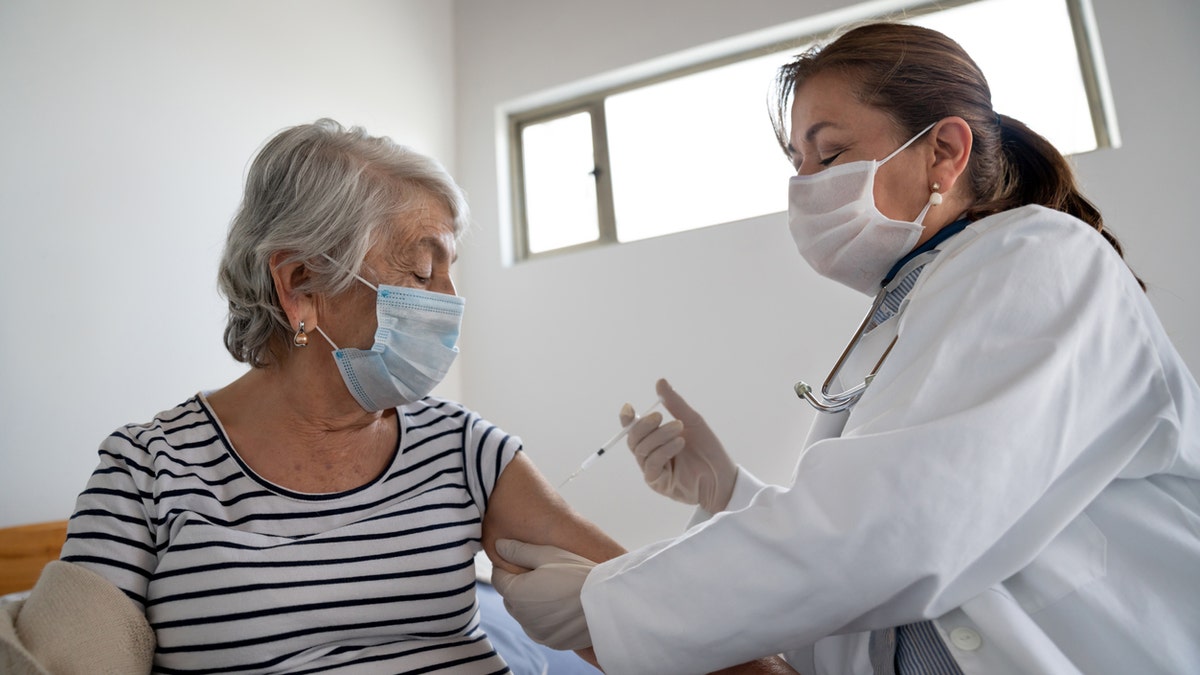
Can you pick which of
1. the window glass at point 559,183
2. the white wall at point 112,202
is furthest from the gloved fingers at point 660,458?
the window glass at point 559,183

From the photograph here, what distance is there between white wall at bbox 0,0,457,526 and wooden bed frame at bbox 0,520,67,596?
0.08 m

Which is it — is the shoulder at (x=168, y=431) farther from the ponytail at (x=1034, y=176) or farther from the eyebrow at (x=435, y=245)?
the ponytail at (x=1034, y=176)

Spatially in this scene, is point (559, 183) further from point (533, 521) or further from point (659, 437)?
point (533, 521)

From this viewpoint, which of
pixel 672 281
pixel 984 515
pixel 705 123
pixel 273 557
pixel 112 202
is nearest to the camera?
pixel 984 515

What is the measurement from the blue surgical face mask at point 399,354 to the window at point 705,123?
78.9 inches

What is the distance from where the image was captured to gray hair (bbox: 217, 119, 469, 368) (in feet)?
4.33

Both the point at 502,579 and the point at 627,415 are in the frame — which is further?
the point at 627,415

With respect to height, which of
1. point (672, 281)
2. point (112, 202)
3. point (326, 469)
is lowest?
point (326, 469)

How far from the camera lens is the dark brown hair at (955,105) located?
49.3 inches

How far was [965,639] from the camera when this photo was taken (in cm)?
88

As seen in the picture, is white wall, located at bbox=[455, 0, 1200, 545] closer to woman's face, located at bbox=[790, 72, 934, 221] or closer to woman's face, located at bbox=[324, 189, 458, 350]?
woman's face, located at bbox=[790, 72, 934, 221]

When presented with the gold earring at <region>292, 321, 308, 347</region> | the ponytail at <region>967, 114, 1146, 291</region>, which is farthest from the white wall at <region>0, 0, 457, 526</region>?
the ponytail at <region>967, 114, 1146, 291</region>

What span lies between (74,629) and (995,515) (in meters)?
1.12

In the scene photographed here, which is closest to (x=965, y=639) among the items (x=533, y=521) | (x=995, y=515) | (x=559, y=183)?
(x=995, y=515)
